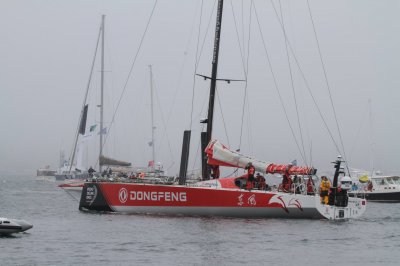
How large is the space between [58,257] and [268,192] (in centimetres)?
1223

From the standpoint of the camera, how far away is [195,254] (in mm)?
21859

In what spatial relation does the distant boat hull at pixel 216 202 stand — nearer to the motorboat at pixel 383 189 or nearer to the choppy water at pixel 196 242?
the choppy water at pixel 196 242

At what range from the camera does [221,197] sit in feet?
102

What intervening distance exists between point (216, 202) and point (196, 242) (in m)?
6.91

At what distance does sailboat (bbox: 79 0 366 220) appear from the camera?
102 feet

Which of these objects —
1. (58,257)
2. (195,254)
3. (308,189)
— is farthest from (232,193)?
(58,257)

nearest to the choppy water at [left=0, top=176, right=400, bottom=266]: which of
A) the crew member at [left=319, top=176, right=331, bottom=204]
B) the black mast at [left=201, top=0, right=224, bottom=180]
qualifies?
the crew member at [left=319, top=176, right=331, bottom=204]

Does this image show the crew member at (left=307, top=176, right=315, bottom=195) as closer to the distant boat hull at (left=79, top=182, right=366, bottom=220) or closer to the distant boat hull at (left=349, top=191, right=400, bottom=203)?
the distant boat hull at (left=79, top=182, right=366, bottom=220)

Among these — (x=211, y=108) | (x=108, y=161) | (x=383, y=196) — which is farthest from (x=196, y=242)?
(x=383, y=196)

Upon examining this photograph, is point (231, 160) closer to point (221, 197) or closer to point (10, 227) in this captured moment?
point (221, 197)

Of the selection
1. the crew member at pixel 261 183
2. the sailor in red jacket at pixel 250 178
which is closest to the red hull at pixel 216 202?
the sailor in red jacket at pixel 250 178

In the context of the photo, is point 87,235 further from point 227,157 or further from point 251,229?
point 227,157

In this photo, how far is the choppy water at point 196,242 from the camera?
69.1 feet

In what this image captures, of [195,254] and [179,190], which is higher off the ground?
[179,190]
